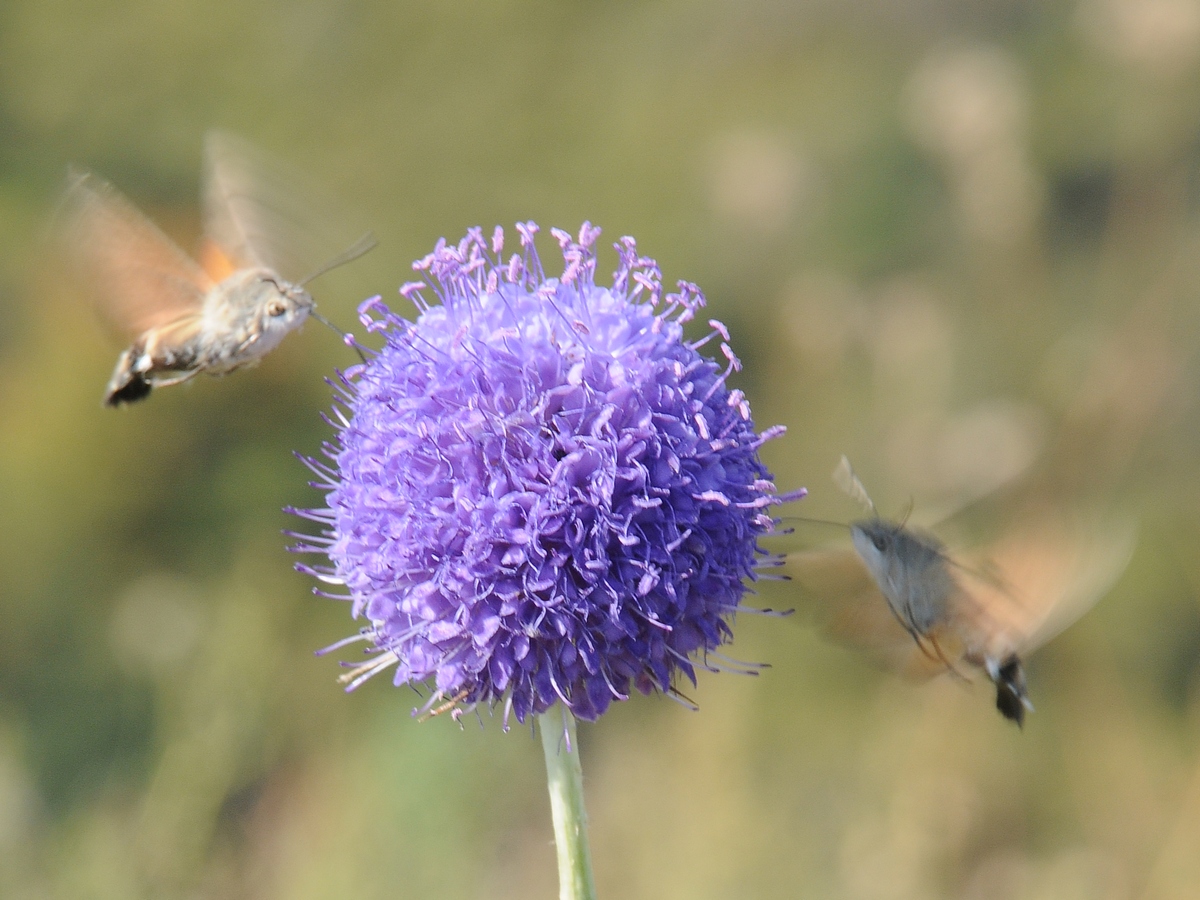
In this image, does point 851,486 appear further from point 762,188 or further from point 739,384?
point 739,384

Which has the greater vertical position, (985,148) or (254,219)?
(985,148)

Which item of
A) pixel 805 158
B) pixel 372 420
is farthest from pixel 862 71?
pixel 372 420

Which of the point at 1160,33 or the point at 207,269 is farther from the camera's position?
the point at 1160,33

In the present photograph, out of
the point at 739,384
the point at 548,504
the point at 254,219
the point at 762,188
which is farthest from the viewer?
the point at 739,384

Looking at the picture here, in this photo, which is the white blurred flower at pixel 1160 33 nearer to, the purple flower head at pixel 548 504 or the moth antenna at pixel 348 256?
the purple flower head at pixel 548 504

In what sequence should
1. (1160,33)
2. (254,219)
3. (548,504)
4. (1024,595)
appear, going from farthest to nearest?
(1160,33) → (254,219) → (1024,595) → (548,504)

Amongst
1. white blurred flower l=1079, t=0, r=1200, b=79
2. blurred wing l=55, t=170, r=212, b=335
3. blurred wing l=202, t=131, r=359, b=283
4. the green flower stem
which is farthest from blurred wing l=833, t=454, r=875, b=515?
white blurred flower l=1079, t=0, r=1200, b=79

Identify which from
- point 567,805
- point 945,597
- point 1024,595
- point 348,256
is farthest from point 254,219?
point 1024,595
